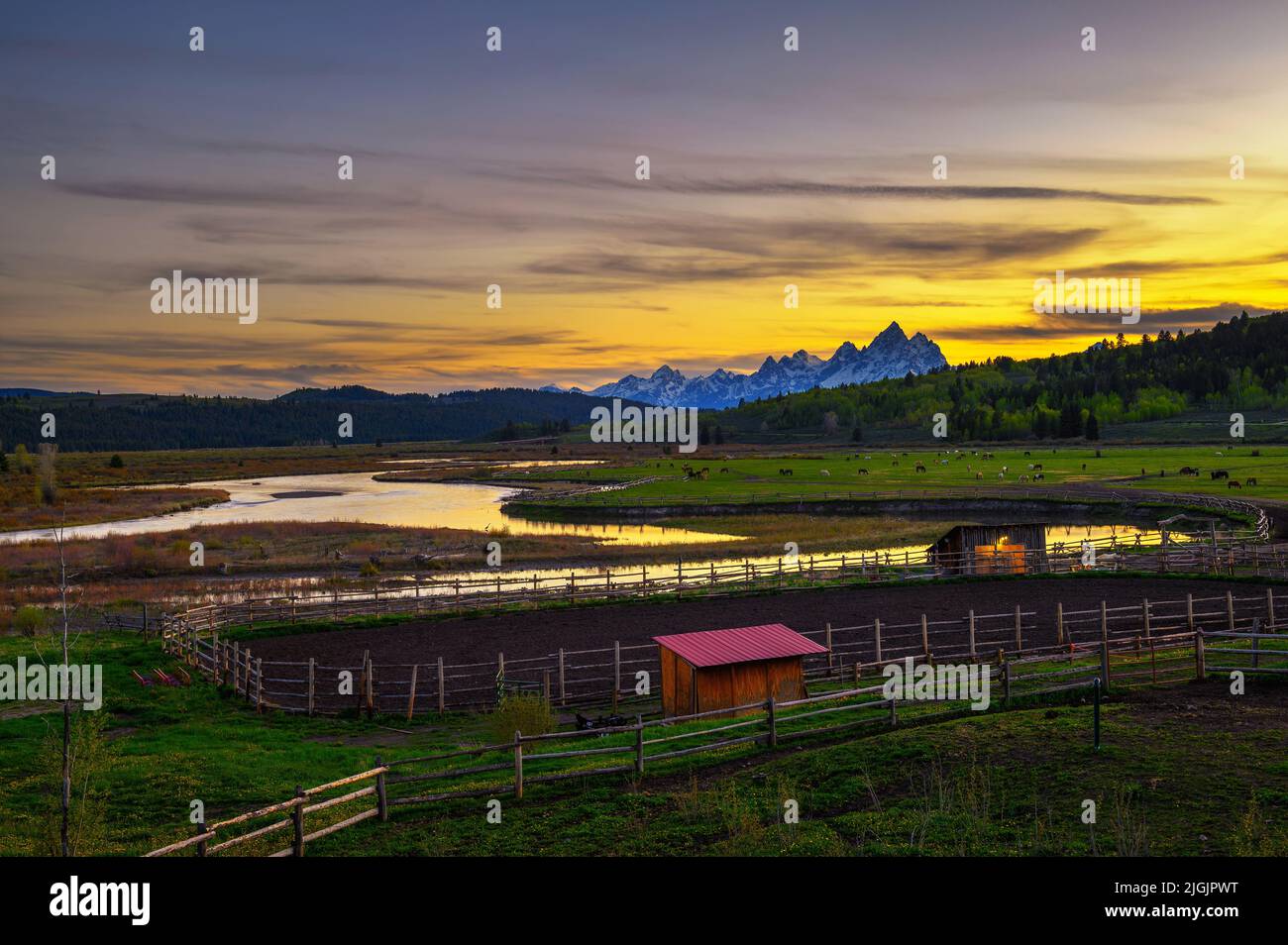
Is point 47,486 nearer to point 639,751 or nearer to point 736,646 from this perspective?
A: point 736,646

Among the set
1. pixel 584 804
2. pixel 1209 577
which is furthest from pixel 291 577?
pixel 1209 577

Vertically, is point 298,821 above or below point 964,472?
below

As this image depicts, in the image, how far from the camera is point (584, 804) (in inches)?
601

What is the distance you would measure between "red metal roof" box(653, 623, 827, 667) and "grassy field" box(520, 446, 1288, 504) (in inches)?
2459

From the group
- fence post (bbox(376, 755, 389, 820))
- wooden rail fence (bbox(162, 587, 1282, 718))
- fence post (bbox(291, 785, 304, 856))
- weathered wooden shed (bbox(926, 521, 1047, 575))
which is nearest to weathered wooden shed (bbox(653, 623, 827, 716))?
wooden rail fence (bbox(162, 587, 1282, 718))

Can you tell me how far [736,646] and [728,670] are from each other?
706 mm

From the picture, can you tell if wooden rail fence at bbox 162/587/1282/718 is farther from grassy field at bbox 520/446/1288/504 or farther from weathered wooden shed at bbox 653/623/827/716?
grassy field at bbox 520/446/1288/504

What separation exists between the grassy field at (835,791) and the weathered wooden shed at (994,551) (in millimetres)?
21431

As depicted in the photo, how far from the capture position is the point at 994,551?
138 feet

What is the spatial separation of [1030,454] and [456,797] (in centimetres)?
13428

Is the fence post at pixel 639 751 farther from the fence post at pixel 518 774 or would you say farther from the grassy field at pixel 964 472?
the grassy field at pixel 964 472

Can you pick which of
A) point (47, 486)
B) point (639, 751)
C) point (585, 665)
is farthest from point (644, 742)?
point (47, 486)

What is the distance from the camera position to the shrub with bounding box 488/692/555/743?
20.6m

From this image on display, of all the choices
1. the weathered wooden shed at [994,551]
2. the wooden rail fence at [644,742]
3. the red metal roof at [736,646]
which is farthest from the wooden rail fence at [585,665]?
the weathered wooden shed at [994,551]
